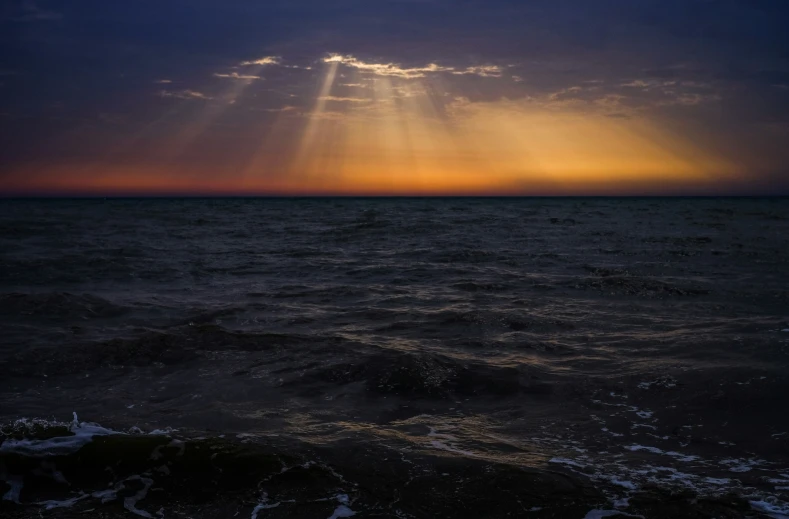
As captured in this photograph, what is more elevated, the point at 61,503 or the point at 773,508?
the point at 773,508

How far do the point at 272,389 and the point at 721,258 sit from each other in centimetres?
1829

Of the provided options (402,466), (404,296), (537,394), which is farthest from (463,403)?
(404,296)

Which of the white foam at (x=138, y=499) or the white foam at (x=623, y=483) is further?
the white foam at (x=623, y=483)

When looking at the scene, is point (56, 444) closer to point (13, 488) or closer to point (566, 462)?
point (13, 488)

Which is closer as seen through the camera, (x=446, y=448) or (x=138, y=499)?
(x=138, y=499)

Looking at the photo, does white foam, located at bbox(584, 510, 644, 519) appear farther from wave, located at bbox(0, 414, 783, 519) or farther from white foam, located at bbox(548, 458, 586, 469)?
white foam, located at bbox(548, 458, 586, 469)

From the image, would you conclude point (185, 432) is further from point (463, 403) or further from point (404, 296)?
point (404, 296)

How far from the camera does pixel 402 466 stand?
5.21 metres

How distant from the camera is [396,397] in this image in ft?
23.3

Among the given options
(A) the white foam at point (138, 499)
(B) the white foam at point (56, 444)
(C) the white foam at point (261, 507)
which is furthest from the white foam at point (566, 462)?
(B) the white foam at point (56, 444)

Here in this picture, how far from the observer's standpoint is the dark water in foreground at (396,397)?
4.82 metres

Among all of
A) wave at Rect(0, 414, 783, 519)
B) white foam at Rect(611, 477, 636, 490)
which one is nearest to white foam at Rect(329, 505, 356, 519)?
wave at Rect(0, 414, 783, 519)

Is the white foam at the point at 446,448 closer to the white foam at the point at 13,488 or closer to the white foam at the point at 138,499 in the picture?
the white foam at the point at 138,499

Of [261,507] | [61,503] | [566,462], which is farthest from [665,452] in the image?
[61,503]
